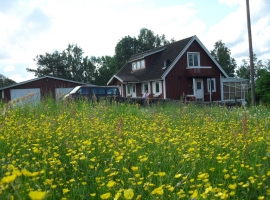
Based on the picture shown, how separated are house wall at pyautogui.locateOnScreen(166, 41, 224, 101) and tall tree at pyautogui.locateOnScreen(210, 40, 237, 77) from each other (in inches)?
1403

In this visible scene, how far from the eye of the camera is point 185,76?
89.8ft

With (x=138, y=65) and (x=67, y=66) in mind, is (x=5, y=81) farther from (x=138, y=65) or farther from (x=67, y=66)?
(x=138, y=65)

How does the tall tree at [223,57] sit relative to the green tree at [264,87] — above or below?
above

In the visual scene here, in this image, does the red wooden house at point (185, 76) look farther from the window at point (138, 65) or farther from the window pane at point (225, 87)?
the window at point (138, 65)

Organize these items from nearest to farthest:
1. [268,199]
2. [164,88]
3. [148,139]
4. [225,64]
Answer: [268,199]
[148,139]
[164,88]
[225,64]

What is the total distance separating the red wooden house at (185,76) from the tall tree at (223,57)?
32.2 meters

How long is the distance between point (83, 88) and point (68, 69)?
45.6 meters

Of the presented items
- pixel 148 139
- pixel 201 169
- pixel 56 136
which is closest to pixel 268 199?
pixel 201 169

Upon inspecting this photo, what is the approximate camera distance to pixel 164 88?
26359 millimetres

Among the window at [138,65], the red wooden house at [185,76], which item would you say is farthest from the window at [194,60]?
Answer: the window at [138,65]

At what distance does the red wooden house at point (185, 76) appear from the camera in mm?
26844

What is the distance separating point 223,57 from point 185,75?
38205 millimetres

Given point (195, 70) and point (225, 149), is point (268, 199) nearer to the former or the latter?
point (225, 149)

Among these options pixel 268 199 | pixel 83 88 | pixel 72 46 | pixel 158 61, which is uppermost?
pixel 72 46
